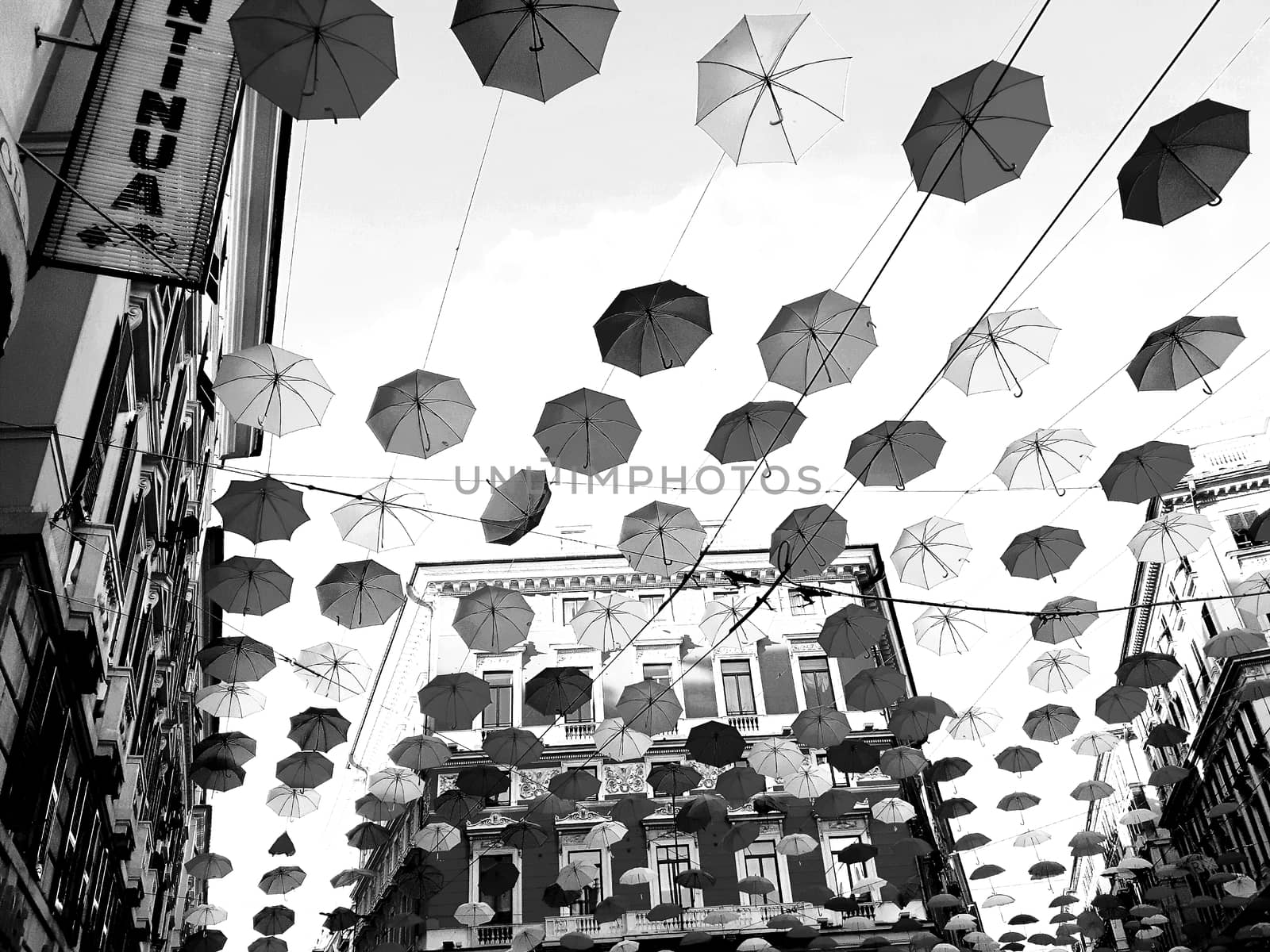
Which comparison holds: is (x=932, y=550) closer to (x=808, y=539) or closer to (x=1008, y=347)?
(x=808, y=539)

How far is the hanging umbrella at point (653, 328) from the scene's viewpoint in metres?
9.84

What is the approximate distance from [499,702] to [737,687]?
740cm

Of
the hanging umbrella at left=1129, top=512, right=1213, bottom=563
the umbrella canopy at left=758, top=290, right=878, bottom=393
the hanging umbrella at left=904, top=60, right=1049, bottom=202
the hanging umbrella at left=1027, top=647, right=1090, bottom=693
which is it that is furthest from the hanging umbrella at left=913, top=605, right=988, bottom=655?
the hanging umbrella at left=904, top=60, right=1049, bottom=202

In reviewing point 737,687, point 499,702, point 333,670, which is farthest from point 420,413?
point 737,687

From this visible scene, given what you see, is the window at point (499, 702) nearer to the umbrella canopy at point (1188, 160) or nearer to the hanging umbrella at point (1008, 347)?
the hanging umbrella at point (1008, 347)

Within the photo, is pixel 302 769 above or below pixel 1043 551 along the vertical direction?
below

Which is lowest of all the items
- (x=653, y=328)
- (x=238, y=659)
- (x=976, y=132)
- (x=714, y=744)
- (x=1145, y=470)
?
(x=714, y=744)

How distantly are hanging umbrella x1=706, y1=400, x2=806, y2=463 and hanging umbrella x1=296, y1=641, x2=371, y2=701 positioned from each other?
8.26m

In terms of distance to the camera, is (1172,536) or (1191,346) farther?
(1172,536)

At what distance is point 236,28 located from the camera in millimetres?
7145

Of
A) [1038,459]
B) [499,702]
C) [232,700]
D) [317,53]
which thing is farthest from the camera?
[499,702]

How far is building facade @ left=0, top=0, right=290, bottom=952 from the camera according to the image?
9781 millimetres

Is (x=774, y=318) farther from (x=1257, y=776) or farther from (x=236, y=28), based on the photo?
(x=1257, y=776)

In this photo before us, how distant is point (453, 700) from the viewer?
16812mm
